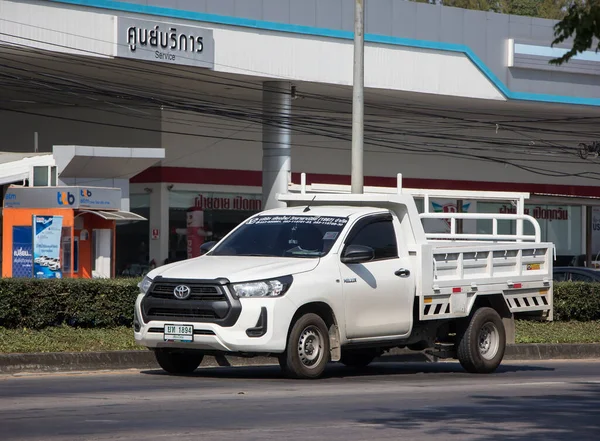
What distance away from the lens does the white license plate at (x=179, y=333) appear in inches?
503

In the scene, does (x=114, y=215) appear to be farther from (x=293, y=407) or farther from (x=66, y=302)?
(x=293, y=407)

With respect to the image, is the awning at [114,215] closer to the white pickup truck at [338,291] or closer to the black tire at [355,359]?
the white pickup truck at [338,291]

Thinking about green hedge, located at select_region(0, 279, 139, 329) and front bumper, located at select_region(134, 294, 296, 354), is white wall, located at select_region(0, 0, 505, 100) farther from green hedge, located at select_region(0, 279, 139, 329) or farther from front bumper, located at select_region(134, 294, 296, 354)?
front bumper, located at select_region(134, 294, 296, 354)

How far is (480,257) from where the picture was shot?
1526cm

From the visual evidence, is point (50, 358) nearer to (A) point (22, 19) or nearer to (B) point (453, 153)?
(A) point (22, 19)

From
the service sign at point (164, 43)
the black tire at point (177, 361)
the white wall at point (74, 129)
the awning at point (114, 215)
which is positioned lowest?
the black tire at point (177, 361)

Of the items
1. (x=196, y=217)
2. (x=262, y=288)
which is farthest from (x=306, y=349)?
(x=196, y=217)

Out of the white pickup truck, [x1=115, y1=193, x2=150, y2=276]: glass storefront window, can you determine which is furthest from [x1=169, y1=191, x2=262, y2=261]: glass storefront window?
the white pickup truck

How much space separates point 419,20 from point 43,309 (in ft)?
84.7

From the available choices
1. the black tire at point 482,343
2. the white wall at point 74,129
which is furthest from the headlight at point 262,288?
the white wall at point 74,129

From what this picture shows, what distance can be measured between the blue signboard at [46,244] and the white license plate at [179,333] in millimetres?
11200

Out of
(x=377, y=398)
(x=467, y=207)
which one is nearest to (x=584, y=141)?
(x=467, y=207)

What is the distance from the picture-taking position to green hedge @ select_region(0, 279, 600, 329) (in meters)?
16.6

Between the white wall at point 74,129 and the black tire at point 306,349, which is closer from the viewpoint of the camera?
the black tire at point 306,349
